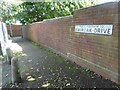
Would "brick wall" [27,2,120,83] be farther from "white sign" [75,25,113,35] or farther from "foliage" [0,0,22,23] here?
"foliage" [0,0,22,23]

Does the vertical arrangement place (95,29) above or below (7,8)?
below

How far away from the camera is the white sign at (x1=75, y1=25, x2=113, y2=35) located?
20.3 feet

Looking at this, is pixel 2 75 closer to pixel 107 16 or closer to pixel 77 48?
pixel 77 48

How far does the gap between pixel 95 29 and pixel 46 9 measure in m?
17.8

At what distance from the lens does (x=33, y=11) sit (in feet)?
84.9

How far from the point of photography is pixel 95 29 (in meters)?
6.94

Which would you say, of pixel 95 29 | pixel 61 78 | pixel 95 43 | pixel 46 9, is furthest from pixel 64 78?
pixel 46 9

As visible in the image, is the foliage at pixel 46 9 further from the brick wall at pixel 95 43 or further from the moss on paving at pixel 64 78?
the moss on paving at pixel 64 78

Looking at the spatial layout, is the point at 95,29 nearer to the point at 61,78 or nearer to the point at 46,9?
the point at 61,78

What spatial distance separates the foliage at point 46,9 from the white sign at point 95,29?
1501 cm

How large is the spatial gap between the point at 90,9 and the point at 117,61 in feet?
7.33

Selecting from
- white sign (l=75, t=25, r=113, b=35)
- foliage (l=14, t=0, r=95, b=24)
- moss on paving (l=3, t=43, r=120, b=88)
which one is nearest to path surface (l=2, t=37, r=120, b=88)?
moss on paving (l=3, t=43, r=120, b=88)

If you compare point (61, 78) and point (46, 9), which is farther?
point (46, 9)

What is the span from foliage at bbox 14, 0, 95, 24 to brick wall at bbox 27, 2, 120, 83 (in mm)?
12953
